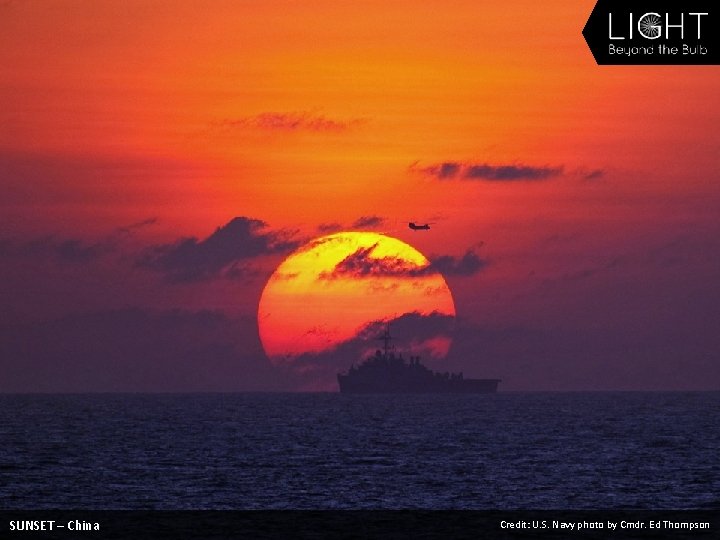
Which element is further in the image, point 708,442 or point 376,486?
point 708,442

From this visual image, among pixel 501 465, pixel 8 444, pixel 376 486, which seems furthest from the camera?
pixel 8 444

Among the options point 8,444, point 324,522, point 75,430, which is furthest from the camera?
point 75,430

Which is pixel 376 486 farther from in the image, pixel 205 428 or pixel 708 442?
pixel 205 428

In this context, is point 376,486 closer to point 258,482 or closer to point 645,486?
Result: point 258,482

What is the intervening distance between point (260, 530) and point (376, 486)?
46.3 m

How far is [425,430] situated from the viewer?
160 meters

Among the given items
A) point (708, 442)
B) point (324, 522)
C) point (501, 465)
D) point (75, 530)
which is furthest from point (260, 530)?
point (708, 442)

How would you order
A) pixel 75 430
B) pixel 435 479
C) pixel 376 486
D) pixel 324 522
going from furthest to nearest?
pixel 75 430, pixel 435 479, pixel 376 486, pixel 324 522

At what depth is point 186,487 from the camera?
75.0m

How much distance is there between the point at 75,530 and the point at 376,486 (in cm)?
4745

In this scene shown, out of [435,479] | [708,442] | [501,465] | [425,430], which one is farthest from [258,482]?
[425,430]

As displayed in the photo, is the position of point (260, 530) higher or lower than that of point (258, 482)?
higher

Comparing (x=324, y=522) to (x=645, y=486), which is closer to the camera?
(x=324, y=522)

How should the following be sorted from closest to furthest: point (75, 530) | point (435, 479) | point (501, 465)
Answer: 1. point (75, 530)
2. point (435, 479)
3. point (501, 465)
